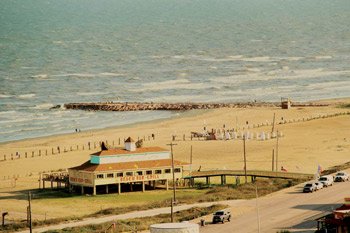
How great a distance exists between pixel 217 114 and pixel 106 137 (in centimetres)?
2177

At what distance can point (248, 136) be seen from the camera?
356 ft

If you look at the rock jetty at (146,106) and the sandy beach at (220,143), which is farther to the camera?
the rock jetty at (146,106)

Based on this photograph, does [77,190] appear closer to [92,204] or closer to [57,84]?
[92,204]

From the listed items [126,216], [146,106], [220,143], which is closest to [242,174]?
[126,216]

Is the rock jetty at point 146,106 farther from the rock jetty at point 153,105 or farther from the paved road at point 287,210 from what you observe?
the paved road at point 287,210

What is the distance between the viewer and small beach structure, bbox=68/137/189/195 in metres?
85.1

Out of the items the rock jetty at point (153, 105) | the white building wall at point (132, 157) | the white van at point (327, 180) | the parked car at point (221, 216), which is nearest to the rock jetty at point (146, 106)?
the rock jetty at point (153, 105)

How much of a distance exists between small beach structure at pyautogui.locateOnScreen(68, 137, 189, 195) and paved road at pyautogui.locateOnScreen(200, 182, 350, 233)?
11567mm

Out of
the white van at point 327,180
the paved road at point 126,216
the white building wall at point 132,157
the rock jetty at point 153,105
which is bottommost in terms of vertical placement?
the paved road at point 126,216

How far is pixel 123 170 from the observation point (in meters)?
85.2

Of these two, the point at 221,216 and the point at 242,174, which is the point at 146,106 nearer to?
the point at 242,174

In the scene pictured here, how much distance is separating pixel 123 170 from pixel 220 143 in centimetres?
2267

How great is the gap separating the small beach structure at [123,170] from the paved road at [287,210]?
11567 mm

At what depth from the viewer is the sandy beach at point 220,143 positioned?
93438 millimetres
